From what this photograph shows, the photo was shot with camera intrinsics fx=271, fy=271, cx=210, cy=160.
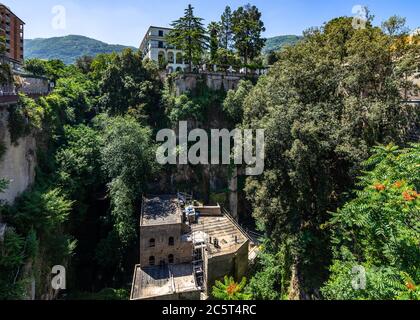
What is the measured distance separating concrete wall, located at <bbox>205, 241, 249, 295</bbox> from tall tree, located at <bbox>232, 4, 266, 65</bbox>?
26242 millimetres

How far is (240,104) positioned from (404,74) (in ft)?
53.5

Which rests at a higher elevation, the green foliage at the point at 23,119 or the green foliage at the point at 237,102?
the green foliage at the point at 237,102

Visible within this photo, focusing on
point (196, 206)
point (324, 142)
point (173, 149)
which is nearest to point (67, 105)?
point (173, 149)

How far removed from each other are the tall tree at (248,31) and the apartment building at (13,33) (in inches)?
1671

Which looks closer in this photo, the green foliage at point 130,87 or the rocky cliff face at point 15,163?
the rocky cliff face at point 15,163

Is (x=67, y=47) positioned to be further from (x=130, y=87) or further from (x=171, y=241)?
(x=171, y=241)

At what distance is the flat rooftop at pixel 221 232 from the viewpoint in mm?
20297

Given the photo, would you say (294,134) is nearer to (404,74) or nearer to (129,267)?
(404,74)

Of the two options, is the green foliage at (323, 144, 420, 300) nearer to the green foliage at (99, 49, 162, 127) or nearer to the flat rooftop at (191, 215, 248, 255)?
the flat rooftop at (191, 215, 248, 255)

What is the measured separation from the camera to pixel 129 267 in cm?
2333

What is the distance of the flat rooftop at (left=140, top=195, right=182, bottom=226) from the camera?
20.7m

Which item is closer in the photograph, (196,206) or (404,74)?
(404,74)

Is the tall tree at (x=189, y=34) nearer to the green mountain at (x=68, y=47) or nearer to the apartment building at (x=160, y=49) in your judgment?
the apartment building at (x=160, y=49)

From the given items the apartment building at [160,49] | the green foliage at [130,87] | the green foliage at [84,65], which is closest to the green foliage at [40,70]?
the green foliage at [84,65]
